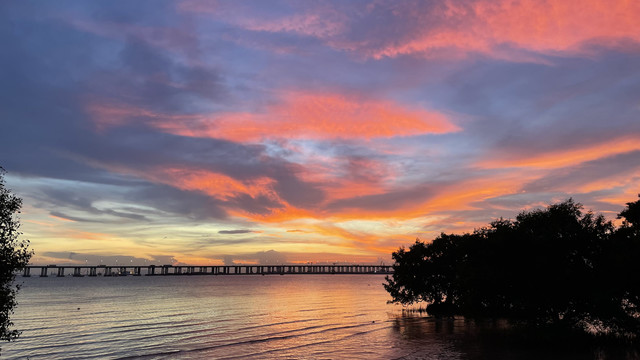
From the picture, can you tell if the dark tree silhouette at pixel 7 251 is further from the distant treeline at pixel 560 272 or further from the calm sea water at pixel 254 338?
the distant treeline at pixel 560 272

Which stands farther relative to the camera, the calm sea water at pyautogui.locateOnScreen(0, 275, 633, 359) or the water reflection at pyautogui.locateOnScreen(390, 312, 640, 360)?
the calm sea water at pyautogui.locateOnScreen(0, 275, 633, 359)

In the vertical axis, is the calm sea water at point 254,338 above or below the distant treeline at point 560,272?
below

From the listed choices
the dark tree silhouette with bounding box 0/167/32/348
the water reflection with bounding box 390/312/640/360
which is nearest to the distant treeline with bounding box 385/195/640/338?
the water reflection with bounding box 390/312/640/360

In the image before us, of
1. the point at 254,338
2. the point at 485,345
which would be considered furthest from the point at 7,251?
the point at 485,345

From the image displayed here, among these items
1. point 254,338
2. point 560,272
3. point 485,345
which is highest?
point 560,272

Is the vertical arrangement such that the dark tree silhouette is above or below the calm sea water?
above

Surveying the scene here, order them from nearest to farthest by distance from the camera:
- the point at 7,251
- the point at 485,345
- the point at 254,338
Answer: the point at 7,251
the point at 485,345
the point at 254,338

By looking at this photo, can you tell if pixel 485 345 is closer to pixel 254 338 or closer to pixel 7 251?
pixel 254 338

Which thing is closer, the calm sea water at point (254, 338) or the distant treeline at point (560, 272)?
the distant treeline at point (560, 272)

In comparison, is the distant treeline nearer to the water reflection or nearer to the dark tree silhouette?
the water reflection

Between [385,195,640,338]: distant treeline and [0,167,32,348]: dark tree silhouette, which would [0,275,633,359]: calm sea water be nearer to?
[385,195,640,338]: distant treeline

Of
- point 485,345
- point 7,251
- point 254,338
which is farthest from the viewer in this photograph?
point 254,338

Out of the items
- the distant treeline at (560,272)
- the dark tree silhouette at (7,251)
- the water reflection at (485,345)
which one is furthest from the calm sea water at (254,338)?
the dark tree silhouette at (7,251)

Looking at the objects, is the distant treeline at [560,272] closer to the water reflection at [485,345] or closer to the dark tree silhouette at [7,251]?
the water reflection at [485,345]
